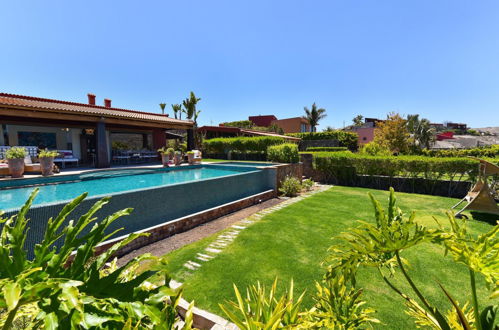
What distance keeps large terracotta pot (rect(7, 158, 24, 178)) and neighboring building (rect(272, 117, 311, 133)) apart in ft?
147

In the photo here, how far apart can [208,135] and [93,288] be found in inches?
1217

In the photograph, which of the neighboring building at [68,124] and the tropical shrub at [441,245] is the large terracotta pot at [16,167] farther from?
the tropical shrub at [441,245]

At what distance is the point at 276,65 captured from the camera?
878 inches

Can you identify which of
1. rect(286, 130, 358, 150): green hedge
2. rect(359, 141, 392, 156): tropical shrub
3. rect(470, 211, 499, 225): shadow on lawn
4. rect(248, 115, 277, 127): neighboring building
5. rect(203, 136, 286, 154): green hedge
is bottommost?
rect(470, 211, 499, 225): shadow on lawn

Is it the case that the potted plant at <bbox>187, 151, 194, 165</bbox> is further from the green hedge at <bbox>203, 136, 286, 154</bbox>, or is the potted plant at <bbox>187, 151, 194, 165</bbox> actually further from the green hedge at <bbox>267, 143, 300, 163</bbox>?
the green hedge at <bbox>267, 143, 300, 163</bbox>

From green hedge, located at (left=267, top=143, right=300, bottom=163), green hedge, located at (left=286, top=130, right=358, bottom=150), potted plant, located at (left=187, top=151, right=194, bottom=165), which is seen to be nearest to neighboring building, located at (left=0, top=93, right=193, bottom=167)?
potted plant, located at (left=187, top=151, right=194, bottom=165)

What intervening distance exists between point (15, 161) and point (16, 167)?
303 millimetres

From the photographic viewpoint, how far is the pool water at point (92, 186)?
8.35 meters

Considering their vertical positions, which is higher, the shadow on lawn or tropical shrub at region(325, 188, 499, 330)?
tropical shrub at region(325, 188, 499, 330)

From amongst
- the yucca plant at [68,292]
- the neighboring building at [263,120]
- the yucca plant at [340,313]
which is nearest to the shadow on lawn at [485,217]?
the yucca plant at [340,313]

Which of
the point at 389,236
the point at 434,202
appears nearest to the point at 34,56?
the point at 389,236

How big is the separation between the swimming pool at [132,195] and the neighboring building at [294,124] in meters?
36.8

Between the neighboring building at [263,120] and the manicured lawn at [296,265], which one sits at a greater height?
the neighboring building at [263,120]

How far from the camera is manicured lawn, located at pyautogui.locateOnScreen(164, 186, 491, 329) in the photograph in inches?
144
